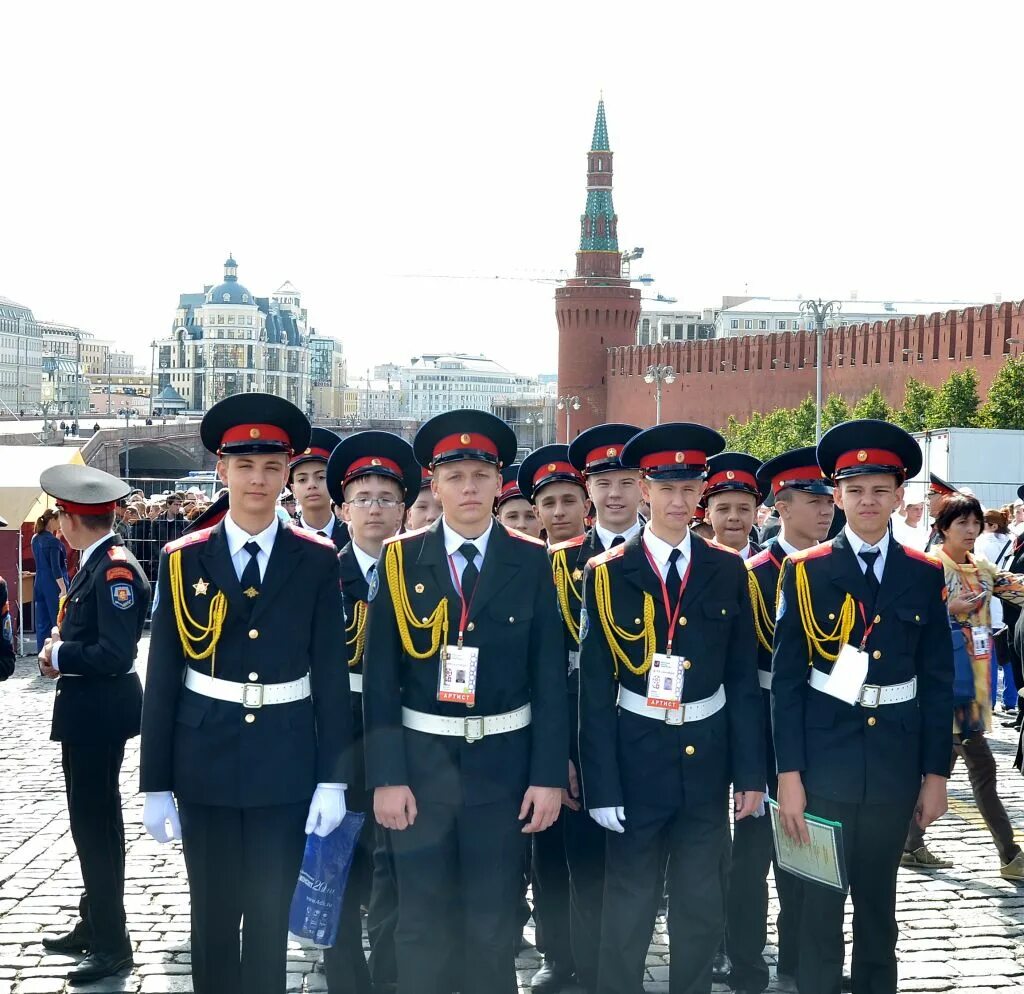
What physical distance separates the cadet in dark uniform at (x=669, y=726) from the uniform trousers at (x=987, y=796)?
86.1 inches

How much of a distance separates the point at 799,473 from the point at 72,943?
3.39 m

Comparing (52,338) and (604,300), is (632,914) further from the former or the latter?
(52,338)

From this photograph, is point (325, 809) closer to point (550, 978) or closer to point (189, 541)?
point (189, 541)

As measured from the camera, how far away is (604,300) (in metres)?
84.0

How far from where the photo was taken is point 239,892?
4.14m

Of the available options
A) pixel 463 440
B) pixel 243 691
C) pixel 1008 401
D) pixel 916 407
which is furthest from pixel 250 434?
pixel 916 407

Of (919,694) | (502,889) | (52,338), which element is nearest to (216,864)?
(502,889)

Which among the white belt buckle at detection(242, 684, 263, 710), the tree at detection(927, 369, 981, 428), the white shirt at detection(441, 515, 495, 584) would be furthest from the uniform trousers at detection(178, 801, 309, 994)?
the tree at detection(927, 369, 981, 428)

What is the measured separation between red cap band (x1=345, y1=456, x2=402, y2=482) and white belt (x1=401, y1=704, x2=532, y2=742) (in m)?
1.39

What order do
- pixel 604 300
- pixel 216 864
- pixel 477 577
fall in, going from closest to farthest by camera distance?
pixel 216 864 < pixel 477 577 < pixel 604 300

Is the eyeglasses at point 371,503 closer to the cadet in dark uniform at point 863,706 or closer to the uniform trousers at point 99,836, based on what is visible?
the uniform trousers at point 99,836

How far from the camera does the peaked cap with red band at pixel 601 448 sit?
579 cm

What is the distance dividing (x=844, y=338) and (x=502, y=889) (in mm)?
56127

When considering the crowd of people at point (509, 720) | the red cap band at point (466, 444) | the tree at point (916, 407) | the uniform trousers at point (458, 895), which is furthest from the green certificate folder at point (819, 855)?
the tree at point (916, 407)
